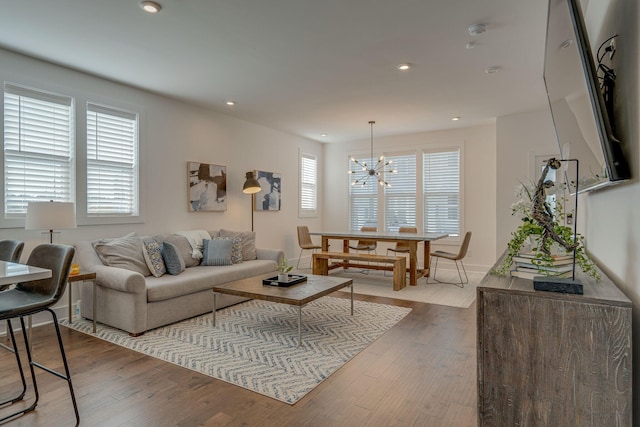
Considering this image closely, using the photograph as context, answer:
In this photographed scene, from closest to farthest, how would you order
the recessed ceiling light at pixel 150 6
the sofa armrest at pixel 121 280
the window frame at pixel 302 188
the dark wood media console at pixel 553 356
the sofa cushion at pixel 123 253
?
the dark wood media console at pixel 553 356 → the recessed ceiling light at pixel 150 6 → the sofa armrest at pixel 121 280 → the sofa cushion at pixel 123 253 → the window frame at pixel 302 188

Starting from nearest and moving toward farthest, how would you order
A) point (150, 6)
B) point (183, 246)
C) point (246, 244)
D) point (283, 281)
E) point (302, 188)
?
1. point (150, 6)
2. point (283, 281)
3. point (183, 246)
4. point (246, 244)
5. point (302, 188)

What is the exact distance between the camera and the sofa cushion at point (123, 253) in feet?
12.4

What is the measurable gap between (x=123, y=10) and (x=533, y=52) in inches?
147

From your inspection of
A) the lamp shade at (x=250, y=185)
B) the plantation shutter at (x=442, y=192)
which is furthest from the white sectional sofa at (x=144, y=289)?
the plantation shutter at (x=442, y=192)

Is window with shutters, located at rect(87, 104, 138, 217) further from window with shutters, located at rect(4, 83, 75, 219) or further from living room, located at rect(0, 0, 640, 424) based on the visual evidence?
window with shutters, located at rect(4, 83, 75, 219)

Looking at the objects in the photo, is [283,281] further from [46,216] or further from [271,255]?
[46,216]

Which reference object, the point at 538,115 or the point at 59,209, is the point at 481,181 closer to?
the point at 538,115

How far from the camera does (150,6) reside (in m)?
2.70

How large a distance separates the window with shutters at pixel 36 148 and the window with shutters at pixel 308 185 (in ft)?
14.6

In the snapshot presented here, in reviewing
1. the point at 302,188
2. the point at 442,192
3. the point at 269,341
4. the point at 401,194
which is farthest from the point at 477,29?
the point at 302,188

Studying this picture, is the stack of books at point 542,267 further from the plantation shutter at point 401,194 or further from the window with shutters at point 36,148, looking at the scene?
the plantation shutter at point 401,194

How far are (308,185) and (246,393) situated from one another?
5987mm

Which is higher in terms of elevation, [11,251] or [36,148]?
[36,148]

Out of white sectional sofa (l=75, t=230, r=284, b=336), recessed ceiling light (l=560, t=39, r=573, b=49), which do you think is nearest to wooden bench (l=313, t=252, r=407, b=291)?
white sectional sofa (l=75, t=230, r=284, b=336)
